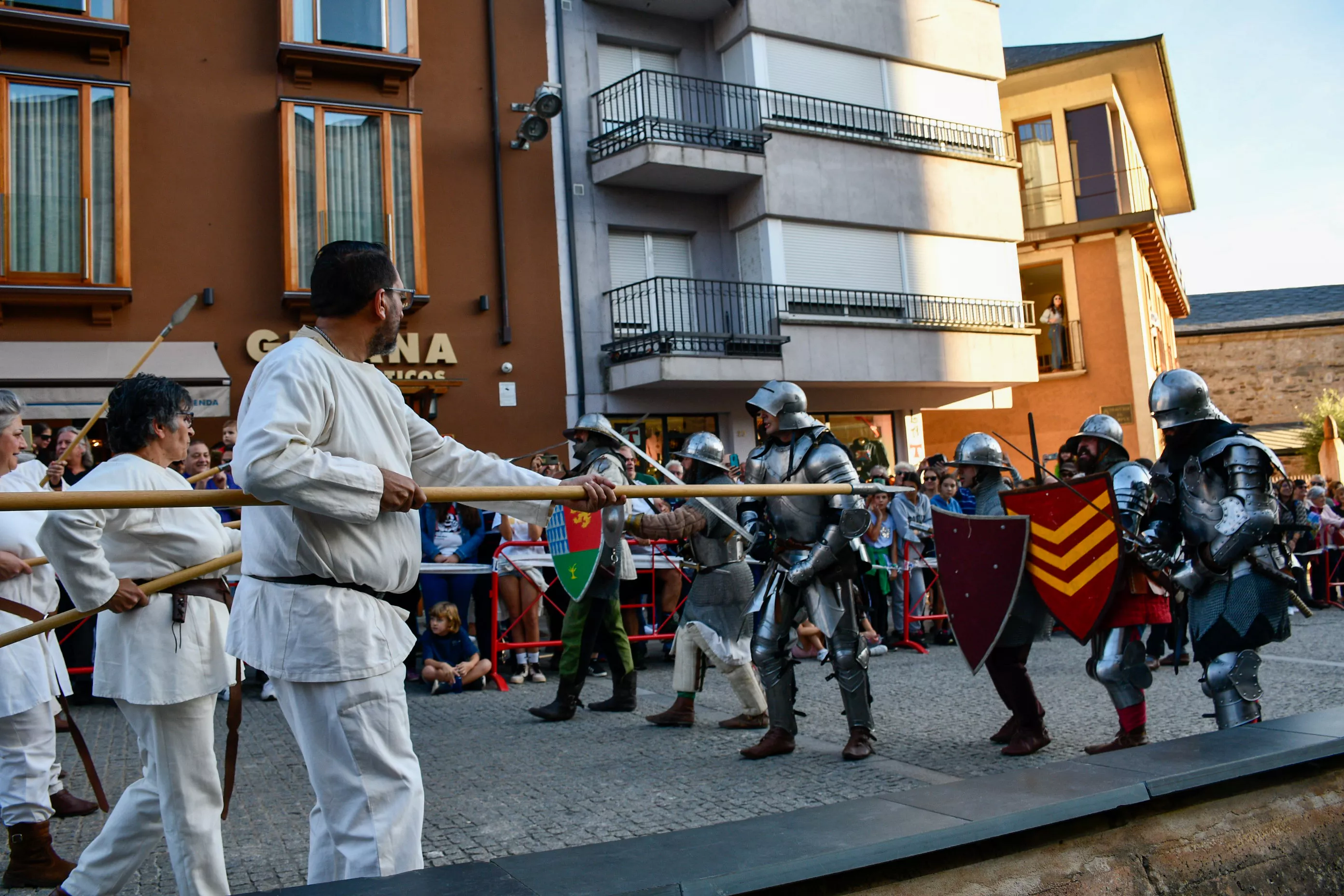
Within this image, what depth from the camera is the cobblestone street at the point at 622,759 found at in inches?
176

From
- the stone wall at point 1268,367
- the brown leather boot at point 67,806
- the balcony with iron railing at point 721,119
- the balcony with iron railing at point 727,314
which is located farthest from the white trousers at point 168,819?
the stone wall at point 1268,367

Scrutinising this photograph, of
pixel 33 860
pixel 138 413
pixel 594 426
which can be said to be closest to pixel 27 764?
pixel 33 860

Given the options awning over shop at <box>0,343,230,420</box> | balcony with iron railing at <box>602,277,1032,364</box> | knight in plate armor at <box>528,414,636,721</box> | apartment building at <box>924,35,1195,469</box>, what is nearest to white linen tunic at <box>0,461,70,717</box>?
knight in plate armor at <box>528,414,636,721</box>

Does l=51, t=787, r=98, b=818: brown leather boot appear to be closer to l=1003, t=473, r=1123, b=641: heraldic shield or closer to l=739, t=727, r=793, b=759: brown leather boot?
l=739, t=727, r=793, b=759: brown leather boot

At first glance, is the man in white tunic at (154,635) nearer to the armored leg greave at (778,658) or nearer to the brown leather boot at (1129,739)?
the armored leg greave at (778,658)

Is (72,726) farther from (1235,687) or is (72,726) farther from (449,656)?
(1235,687)

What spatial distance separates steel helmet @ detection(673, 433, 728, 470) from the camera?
660 centimetres

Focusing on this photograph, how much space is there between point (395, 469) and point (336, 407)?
0.78ft

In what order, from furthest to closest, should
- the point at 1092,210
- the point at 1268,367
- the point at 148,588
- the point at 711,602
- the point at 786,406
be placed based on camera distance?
1. the point at 1268,367
2. the point at 1092,210
3. the point at 711,602
4. the point at 786,406
5. the point at 148,588

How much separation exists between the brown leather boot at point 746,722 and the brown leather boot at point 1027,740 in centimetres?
150

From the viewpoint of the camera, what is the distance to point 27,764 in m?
4.08

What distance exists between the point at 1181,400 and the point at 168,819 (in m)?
4.40

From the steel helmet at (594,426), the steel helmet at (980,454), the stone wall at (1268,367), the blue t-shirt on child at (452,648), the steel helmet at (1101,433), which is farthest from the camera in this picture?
the stone wall at (1268,367)

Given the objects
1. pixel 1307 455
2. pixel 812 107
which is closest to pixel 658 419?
pixel 812 107
